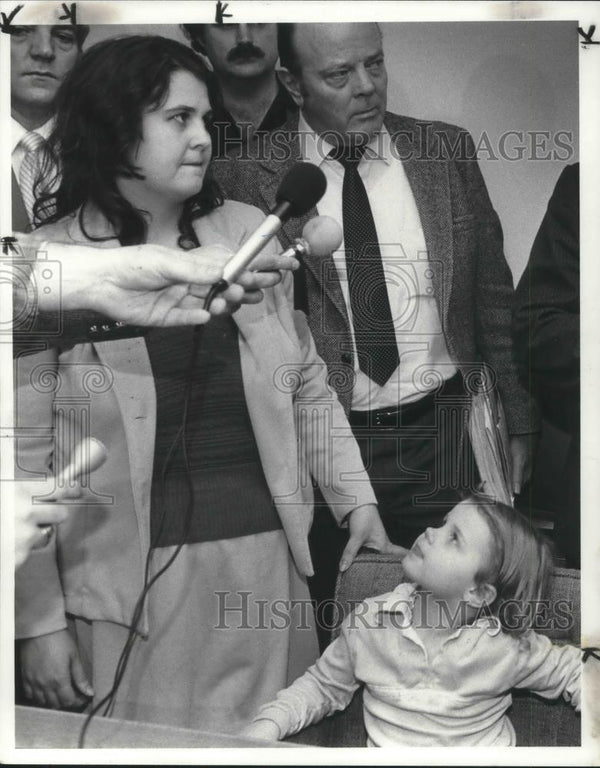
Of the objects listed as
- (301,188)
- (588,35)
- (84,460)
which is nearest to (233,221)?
(301,188)

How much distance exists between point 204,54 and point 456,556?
35.7 inches

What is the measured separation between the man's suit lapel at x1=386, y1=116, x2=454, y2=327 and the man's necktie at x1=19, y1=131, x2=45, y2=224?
0.57 metres

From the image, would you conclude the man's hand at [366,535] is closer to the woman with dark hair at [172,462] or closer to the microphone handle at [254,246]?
the woman with dark hair at [172,462]

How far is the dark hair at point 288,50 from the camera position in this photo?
5.51 feet

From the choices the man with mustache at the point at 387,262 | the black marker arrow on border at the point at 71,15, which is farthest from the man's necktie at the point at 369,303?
the black marker arrow on border at the point at 71,15

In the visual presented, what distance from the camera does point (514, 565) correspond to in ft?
5.50

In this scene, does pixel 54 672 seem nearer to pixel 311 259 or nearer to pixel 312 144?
pixel 311 259

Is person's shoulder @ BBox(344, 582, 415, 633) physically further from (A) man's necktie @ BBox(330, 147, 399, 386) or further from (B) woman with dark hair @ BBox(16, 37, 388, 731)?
(A) man's necktie @ BBox(330, 147, 399, 386)

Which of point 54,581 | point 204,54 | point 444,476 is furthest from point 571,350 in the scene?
point 54,581

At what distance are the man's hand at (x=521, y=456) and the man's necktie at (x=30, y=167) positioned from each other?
876 mm

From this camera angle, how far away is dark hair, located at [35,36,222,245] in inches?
64.2

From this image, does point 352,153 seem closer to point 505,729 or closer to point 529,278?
point 529,278

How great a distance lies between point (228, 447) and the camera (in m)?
1.67

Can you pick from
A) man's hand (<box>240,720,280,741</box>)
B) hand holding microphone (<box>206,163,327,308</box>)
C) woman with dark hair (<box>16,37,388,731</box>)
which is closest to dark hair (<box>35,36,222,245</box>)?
woman with dark hair (<box>16,37,388,731</box>)
